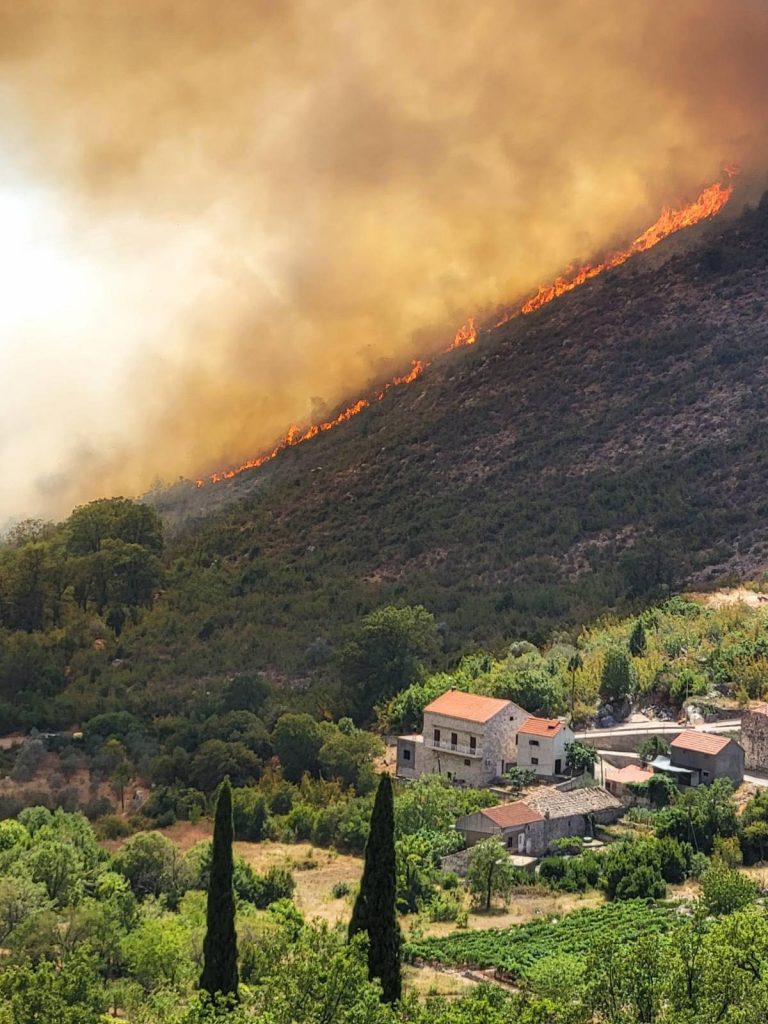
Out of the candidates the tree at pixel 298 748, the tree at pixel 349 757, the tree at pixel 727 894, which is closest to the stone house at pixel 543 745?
the tree at pixel 349 757

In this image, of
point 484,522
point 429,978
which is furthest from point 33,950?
point 484,522

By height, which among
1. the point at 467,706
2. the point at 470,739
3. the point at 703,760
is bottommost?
the point at 703,760

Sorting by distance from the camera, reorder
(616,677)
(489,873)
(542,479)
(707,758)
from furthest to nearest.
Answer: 1. (542,479)
2. (616,677)
3. (707,758)
4. (489,873)

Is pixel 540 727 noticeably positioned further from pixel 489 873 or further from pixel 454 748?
pixel 489 873

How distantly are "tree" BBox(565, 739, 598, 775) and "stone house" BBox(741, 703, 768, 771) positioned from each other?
5.50 meters

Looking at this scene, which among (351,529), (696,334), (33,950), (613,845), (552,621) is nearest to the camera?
(33,950)

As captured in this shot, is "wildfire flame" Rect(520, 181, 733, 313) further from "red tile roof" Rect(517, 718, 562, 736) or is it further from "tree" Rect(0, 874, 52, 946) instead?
"tree" Rect(0, 874, 52, 946)

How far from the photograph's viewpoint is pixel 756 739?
161ft

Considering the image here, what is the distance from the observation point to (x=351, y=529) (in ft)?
290

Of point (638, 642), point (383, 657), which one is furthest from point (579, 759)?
point (383, 657)

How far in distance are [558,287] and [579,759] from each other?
67.3 meters

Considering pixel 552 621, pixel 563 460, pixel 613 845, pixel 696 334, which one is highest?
pixel 696 334

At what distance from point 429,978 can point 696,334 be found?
71.6 m

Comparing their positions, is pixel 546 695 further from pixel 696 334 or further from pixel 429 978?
pixel 696 334
